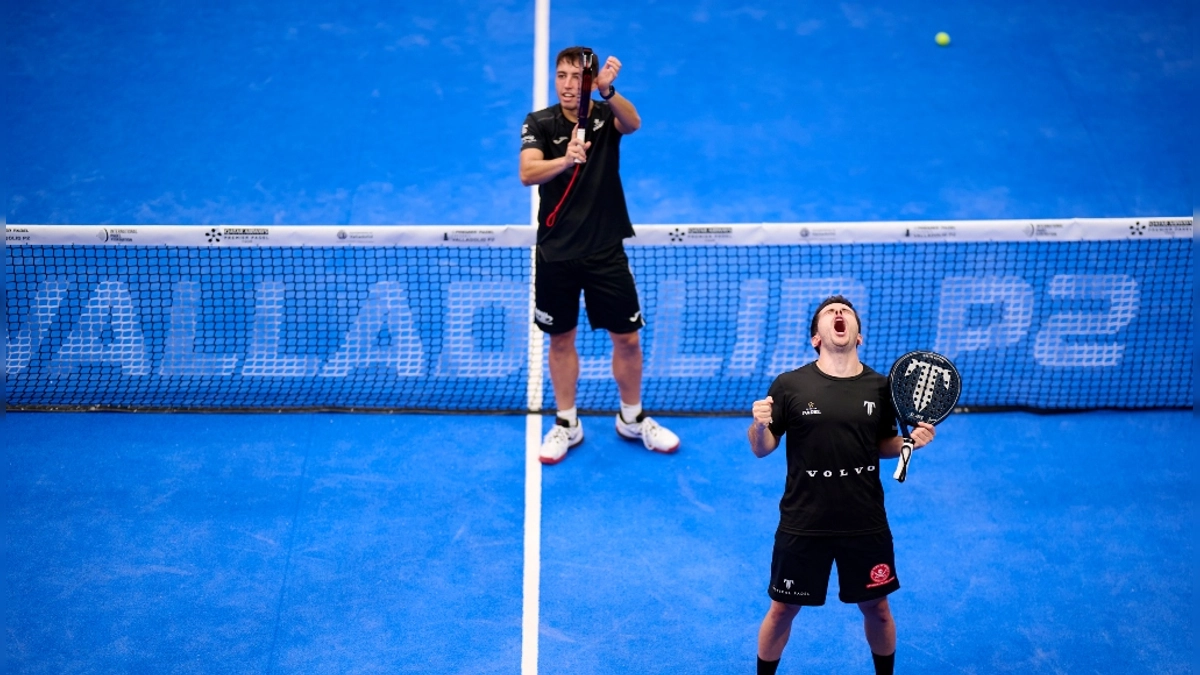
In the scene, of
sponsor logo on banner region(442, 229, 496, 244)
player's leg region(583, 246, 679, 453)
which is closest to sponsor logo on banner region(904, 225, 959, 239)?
player's leg region(583, 246, 679, 453)

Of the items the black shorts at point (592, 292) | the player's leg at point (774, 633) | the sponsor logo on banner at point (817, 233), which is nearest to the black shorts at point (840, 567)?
the player's leg at point (774, 633)

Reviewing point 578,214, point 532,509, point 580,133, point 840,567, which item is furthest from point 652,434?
point 840,567

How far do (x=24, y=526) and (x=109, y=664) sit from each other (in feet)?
5.51

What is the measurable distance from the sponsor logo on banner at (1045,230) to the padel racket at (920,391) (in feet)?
11.7

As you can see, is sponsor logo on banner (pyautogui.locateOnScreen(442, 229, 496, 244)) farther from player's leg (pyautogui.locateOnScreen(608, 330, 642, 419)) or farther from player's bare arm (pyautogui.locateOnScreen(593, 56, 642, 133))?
player's bare arm (pyautogui.locateOnScreen(593, 56, 642, 133))

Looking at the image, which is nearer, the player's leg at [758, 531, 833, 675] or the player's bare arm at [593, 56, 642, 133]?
the player's leg at [758, 531, 833, 675]

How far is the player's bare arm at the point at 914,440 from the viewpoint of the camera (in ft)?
19.3

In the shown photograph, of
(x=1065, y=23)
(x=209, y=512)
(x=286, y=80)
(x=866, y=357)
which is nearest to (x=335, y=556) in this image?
(x=209, y=512)

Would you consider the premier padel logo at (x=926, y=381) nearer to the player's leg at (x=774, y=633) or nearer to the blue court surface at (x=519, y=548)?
the player's leg at (x=774, y=633)

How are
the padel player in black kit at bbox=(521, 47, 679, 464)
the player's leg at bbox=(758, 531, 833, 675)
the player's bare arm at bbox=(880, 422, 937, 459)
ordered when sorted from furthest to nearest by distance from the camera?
the padel player in black kit at bbox=(521, 47, 679, 464) → the player's leg at bbox=(758, 531, 833, 675) → the player's bare arm at bbox=(880, 422, 937, 459)

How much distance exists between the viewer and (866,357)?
32.7ft

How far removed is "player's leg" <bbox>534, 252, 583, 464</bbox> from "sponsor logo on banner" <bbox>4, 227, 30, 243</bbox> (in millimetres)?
3848

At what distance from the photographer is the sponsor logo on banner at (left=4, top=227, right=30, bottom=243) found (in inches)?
354

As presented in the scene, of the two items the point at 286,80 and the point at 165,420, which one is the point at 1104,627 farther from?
the point at 286,80
